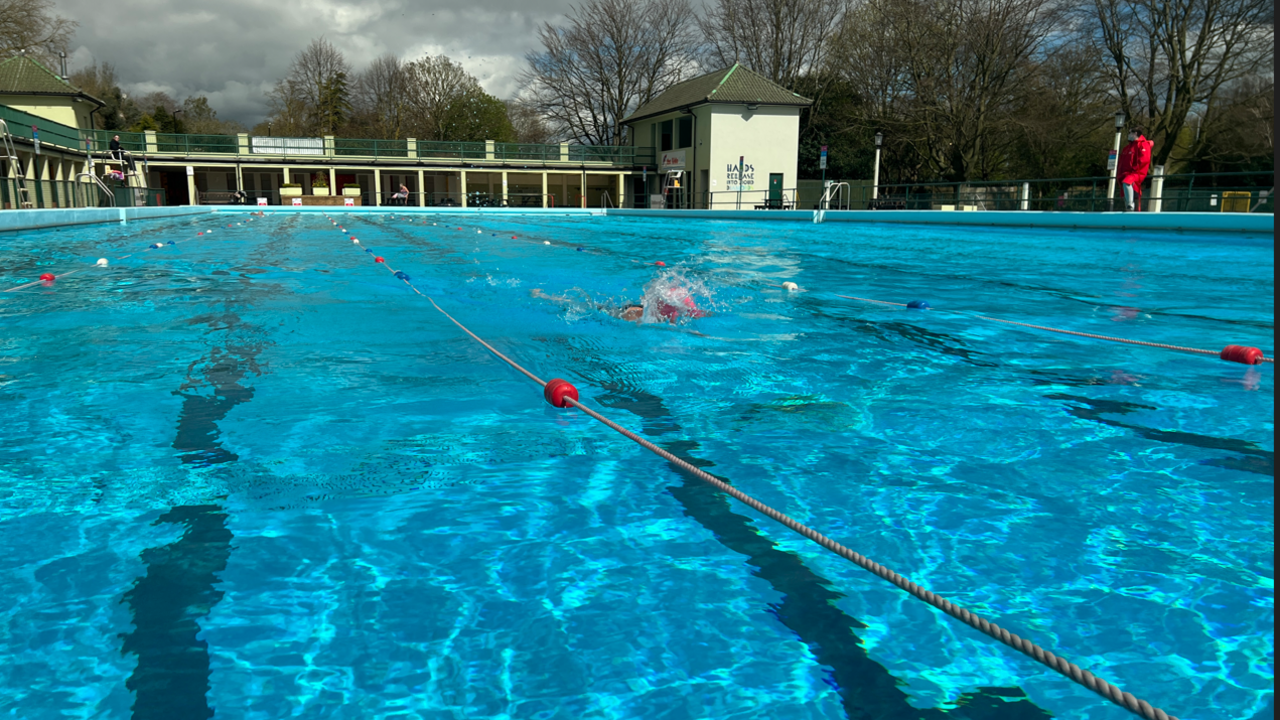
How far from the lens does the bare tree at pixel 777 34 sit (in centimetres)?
4184

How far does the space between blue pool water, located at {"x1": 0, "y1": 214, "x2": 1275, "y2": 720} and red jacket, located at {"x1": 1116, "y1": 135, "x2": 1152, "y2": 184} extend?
12.2m

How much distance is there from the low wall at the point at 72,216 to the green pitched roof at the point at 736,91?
22.3 m

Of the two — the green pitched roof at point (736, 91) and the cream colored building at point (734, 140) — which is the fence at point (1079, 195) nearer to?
the cream colored building at point (734, 140)

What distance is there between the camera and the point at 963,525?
264 cm

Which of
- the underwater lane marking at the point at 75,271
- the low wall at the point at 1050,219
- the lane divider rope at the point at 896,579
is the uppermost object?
the low wall at the point at 1050,219

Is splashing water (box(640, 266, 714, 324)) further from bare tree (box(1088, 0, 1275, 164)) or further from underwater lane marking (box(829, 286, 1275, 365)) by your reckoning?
bare tree (box(1088, 0, 1275, 164))

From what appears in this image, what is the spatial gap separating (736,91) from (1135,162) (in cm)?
2382

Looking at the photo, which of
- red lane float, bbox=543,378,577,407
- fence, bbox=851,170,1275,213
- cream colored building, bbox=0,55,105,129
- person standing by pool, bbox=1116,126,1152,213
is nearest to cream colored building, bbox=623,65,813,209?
fence, bbox=851,170,1275,213

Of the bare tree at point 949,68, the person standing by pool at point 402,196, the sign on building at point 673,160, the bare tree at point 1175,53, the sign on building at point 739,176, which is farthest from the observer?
the sign on building at point 673,160

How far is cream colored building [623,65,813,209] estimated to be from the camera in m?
37.8

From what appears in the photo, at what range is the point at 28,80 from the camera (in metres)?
39.1

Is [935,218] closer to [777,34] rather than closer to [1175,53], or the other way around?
[1175,53]

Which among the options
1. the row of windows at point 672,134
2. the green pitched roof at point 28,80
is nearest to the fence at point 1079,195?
the row of windows at point 672,134

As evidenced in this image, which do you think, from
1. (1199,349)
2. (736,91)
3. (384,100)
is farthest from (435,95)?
(1199,349)
